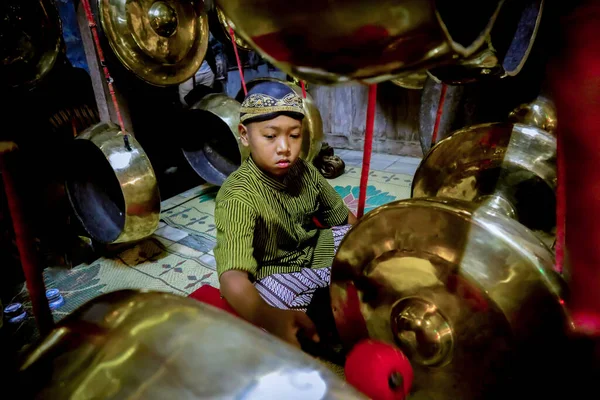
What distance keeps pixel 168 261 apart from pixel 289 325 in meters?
1.35

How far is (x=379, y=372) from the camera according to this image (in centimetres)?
50

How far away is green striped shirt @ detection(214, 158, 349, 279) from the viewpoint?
3.73ft

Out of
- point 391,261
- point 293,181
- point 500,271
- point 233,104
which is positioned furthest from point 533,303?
point 233,104

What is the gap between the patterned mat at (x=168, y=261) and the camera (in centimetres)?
186

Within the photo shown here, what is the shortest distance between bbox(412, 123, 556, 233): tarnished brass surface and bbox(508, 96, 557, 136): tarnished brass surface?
276 mm

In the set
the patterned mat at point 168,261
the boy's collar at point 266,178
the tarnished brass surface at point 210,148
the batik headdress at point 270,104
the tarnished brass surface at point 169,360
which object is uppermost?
the batik headdress at point 270,104

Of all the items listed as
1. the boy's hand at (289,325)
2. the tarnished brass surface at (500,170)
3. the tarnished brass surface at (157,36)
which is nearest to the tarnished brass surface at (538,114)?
the tarnished brass surface at (500,170)

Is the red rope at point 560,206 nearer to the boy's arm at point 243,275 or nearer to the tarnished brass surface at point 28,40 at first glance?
the boy's arm at point 243,275

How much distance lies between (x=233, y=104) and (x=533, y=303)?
2592 mm

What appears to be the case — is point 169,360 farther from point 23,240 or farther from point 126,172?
point 126,172

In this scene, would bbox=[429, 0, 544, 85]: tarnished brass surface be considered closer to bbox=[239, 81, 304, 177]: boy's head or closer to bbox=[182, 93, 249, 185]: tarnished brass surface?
bbox=[239, 81, 304, 177]: boy's head

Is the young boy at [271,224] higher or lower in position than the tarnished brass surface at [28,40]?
lower

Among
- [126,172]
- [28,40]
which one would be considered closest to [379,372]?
[126,172]

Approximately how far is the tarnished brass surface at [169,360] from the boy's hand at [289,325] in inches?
24.0
